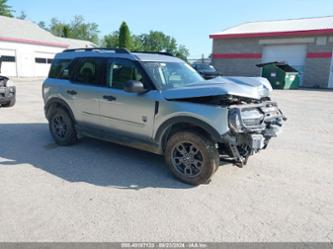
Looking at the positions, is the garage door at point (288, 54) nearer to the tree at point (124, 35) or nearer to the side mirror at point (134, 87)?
the tree at point (124, 35)

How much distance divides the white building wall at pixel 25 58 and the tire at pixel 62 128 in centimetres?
2488

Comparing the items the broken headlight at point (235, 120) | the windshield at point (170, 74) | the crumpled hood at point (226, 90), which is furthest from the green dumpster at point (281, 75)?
the broken headlight at point (235, 120)

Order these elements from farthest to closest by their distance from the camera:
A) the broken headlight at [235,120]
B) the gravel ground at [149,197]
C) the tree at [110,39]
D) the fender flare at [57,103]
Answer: the tree at [110,39]
the fender flare at [57,103]
the broken headlight at [235,120]
the gravel ground at [149,197]

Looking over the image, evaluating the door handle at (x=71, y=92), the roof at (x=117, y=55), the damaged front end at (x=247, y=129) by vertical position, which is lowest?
the damaged front end at (x=247, y=129)

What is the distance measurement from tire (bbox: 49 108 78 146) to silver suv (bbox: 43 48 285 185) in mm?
20

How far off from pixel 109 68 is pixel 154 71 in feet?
3.10

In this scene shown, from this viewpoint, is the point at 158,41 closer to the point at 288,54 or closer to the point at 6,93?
the point at 288,54

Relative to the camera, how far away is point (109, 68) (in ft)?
17.3

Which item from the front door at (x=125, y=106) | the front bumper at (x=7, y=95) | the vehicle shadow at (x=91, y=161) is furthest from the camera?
the front bumper at (x=7, y=95)

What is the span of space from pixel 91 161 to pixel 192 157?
6.19 feet

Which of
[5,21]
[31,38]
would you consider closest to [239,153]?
[31,38]

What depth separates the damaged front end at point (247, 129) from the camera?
3912 millimetres

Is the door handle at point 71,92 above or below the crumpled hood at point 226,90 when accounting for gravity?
below

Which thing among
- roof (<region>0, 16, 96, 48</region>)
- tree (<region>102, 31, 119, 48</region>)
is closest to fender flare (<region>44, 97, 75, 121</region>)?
roof (<region>0, 16, 96, 48</region>)
